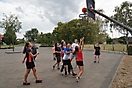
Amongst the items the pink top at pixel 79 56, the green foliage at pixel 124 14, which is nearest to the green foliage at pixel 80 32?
the green foliage at pixel 124 14

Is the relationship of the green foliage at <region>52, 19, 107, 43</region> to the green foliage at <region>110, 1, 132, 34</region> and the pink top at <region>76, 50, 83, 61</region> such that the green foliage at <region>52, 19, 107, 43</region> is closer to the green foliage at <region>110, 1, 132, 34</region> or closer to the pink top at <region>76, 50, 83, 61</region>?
the green foliage at <region>110, 1, 132, 34</region>

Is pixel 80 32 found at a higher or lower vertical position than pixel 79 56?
higher

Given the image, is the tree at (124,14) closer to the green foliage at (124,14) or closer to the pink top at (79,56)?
the green foliage at (124,14)

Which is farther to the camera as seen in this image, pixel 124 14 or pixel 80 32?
pixel 80 32

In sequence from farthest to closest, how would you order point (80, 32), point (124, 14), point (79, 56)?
1. point (80, 32)
2. point (124, 14)
3. point (79, 56)

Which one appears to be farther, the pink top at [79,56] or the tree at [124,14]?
the tree at [124,14]

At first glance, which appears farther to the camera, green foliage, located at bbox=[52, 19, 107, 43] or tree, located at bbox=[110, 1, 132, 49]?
green foliage, located at bbox=[52, 19, 107, 43]

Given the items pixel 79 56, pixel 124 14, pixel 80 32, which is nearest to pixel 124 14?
pixel 124 14

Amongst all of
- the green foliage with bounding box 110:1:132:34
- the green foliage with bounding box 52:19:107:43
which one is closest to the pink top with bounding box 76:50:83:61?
the green foliage with bounding box 110:1:132:34

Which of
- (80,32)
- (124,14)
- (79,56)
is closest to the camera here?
(79,56)

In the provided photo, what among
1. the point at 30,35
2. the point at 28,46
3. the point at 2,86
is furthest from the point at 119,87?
the point at 30,35

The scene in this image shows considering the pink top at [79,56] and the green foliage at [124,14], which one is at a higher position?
the green foliage at [124,14]

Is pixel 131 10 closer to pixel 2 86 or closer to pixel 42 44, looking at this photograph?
pixel 2 86

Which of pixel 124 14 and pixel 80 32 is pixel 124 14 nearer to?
pixel 124 14
